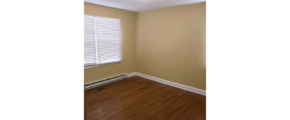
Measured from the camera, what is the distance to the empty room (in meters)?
2.69

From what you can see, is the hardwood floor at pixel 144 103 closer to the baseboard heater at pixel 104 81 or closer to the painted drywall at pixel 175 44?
the baseboard heater at pixel 104 81

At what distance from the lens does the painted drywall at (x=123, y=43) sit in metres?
3.54

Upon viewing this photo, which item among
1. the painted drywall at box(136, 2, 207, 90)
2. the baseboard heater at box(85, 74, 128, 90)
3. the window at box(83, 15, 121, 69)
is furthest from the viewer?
the baseboard heater at box(85, 74, 128, 90)

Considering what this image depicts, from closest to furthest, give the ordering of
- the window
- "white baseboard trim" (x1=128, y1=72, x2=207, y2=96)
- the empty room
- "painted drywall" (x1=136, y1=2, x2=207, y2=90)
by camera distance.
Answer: the empty room < "painted drywall" (x1=136, y1=2, x2=207, y2=90) < "white baseboard trim" (x1=128, y1=72, x2=207, y2=96) < the window

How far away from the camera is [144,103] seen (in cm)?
282

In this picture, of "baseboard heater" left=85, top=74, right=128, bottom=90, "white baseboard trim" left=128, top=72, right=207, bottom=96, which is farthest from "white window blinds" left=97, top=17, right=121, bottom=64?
"white baseboard trim" left=128, top=72, right=207, bottom=96

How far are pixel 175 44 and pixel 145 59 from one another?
126cm

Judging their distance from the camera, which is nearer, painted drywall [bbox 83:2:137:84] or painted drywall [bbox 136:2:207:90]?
painted drywall [bbox 136:2:207:90]

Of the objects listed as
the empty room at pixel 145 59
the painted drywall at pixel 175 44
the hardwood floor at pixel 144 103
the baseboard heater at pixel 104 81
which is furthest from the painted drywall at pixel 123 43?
the hardwood floor at pixel 144 103

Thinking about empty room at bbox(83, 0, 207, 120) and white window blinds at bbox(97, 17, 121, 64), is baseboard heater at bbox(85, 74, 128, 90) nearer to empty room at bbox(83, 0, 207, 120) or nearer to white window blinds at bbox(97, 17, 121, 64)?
empty room at bbox(83, 0, 207, 120)

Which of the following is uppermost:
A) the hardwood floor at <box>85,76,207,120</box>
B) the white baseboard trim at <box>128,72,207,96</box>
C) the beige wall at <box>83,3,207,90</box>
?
the beige wall at <box>83,3,207,90</box>

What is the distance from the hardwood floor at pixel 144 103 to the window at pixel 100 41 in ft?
2.63
